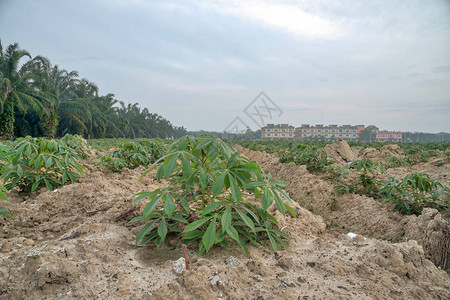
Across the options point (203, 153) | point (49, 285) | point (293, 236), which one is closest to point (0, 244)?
point (49, 285)

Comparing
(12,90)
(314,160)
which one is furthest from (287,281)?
(12,90)

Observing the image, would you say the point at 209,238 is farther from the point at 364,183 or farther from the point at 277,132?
the point at 277,132

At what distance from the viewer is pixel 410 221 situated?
252 cm

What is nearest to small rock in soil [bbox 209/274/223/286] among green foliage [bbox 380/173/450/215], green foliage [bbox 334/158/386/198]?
green foliage [bbox 380/173/450/215]

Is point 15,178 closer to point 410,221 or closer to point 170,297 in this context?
point 170,297

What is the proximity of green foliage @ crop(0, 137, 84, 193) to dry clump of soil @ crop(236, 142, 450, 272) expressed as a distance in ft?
10.7

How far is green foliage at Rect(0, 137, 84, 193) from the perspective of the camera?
2564mm

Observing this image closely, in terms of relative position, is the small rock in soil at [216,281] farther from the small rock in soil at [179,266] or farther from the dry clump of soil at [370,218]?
the dry clump of soil at [370,218]

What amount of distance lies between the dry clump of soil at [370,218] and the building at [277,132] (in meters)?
27.5

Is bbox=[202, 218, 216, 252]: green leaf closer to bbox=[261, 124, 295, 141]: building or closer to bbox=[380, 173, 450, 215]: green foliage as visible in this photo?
bbox=[380, 173, 450, 215]: green foliage

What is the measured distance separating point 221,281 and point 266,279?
26 cm

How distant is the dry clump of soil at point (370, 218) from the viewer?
2062 mm

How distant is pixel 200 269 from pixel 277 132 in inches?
1291

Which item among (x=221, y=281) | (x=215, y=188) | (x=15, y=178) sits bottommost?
(x=221, y=281)
